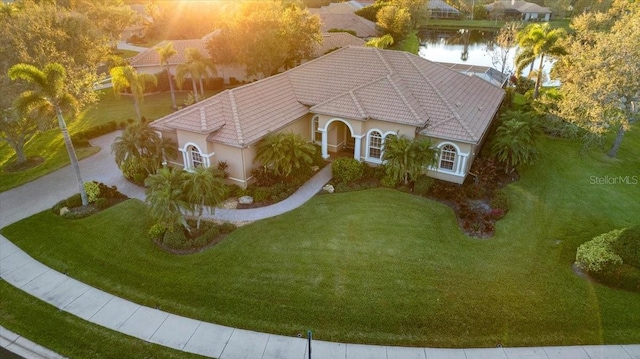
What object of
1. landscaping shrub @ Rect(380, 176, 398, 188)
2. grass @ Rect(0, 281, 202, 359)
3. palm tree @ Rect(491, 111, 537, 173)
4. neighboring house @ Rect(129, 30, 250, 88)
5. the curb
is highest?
neighboring house @ Rect(129, 30, 250, 88)

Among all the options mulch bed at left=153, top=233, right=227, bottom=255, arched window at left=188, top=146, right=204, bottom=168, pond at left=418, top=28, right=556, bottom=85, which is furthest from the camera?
pond at left=418, top=28, right=556, bottom=85

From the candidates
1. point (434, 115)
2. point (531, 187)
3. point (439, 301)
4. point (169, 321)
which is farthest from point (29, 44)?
point (531, 187)

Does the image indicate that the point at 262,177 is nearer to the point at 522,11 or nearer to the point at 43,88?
the point at 43,88

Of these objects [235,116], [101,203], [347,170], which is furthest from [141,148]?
[347,170]

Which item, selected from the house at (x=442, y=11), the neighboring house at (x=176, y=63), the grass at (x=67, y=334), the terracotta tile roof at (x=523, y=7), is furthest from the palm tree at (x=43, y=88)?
the terracotta tile roof at (x=523, y=7)

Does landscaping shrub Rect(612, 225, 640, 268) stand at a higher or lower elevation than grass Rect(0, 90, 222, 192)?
higher

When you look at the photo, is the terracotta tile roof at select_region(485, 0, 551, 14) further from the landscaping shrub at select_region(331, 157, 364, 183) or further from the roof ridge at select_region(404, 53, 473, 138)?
the landscaping shrub at select_region(331, 157, 364, 183)

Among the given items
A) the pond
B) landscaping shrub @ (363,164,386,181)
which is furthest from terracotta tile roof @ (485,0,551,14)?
landscaping shrub @ (363,164,386,181)
